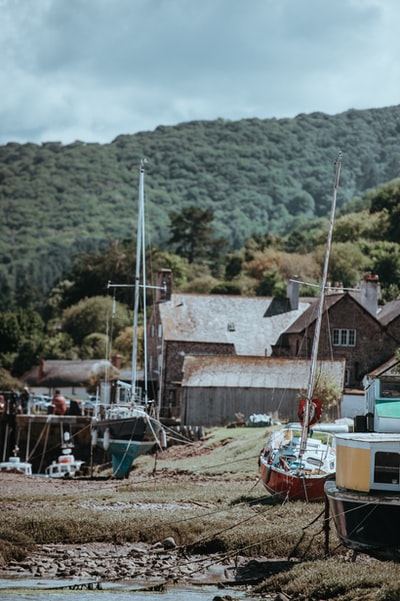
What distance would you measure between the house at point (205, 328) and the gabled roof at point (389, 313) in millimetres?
5621

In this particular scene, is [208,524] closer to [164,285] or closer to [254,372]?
[254,372]

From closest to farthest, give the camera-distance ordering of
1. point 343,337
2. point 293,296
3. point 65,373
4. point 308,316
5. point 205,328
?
1. point 343,337
2. point 308,316
3. point 205,328
4. point 293,296
5. point 65,373

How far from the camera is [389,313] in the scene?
2817 inches

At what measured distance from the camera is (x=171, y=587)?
23875 mm

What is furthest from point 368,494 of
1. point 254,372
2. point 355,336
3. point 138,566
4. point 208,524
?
point 355,336

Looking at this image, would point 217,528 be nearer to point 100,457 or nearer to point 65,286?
point 100,457

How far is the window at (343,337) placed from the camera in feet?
229

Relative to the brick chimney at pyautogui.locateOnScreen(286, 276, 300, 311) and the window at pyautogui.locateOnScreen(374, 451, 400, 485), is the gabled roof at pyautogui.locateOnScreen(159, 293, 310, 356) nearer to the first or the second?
the brick chimney at pyautogui.locateOnScreen(286, 276, 300, 311)

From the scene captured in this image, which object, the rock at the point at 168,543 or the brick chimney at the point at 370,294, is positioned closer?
the rock at the point at 168,543

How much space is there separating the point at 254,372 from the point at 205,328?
11841 millimetres

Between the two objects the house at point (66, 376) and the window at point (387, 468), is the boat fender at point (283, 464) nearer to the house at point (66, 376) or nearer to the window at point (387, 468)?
the window at point (387, 468)

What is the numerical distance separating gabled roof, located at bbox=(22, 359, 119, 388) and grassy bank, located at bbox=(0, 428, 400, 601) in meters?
54.9

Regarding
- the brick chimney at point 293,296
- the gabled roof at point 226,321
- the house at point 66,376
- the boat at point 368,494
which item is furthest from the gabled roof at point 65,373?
the boat at point 368,494

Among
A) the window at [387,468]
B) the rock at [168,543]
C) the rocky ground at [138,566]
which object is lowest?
the rocky ground at [138,566]
